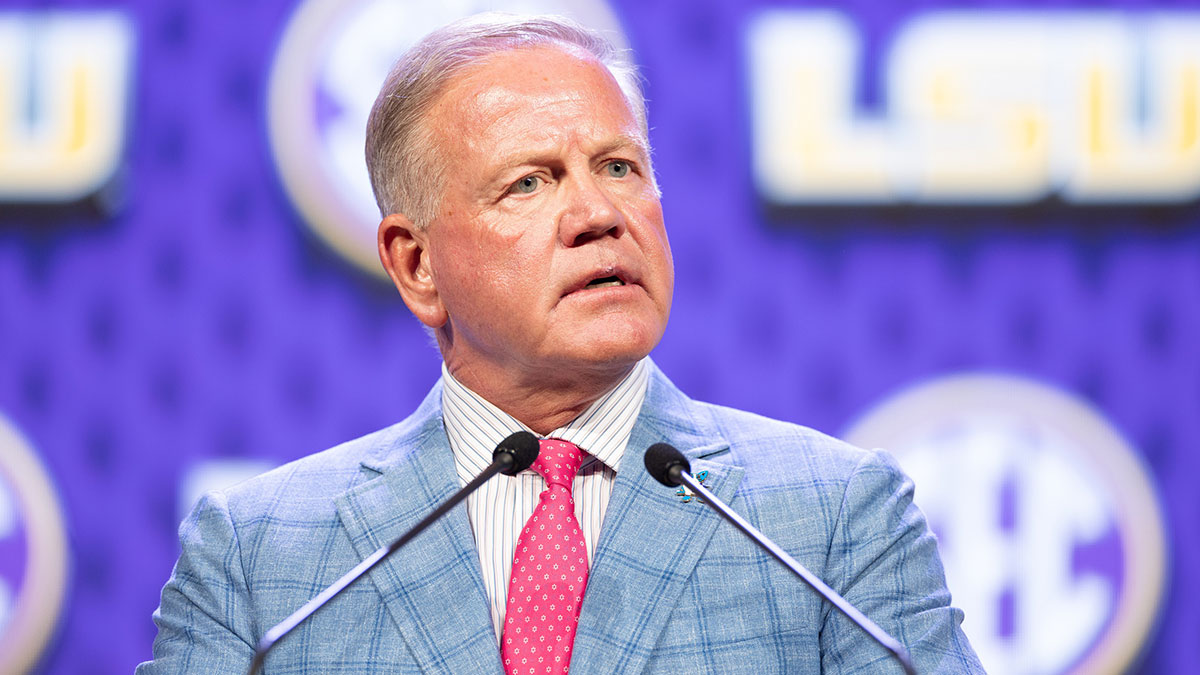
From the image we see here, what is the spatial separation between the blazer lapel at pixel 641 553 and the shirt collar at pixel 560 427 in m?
0.02

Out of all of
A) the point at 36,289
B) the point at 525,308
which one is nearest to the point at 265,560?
the point at 525,308

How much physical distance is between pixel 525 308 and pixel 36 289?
2009 mm

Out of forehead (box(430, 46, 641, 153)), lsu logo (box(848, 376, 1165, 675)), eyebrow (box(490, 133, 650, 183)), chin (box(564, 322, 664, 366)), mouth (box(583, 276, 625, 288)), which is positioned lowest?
lsu logo (box(848, 376, 1165, 675))

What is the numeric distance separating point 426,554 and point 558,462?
19 cm

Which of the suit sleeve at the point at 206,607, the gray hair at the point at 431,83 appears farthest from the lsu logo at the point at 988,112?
the suit sleeve at the point at 206,607

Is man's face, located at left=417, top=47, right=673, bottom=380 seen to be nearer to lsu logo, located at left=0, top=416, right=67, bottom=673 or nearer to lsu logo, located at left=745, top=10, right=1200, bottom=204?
lsu logo, located at left=745, top=10, right=1200, bottom=204

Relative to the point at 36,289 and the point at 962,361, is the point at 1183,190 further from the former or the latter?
the point at 36,289

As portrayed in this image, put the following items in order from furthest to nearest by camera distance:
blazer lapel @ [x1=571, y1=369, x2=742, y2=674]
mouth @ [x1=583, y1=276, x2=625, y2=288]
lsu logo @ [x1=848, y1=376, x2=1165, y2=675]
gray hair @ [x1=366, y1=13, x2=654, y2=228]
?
lsu logo @ [x1=848, y1=376, x2=1165, y2=675] → gray hair @ [x1=366, y1=13, x2=654, y2=228] → mouth @ [x1=583, y1=276, x2=625, y2=288] → blazer lapel @ [x1=571, y1=369, x2=742, y2=674]

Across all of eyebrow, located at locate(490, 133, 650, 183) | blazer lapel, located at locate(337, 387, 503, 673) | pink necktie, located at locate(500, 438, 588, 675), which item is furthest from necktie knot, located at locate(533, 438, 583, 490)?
eyebrow, located at locate(490, 133, 650, 183)

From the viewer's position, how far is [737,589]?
1.48 m

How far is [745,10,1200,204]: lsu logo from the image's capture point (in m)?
2.99

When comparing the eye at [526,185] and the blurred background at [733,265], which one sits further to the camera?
the blurred background at [733,265]

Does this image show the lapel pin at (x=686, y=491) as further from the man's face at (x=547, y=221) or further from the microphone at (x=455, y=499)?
the microphone at (x=455, y=499)

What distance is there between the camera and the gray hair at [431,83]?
1653 millimetres
